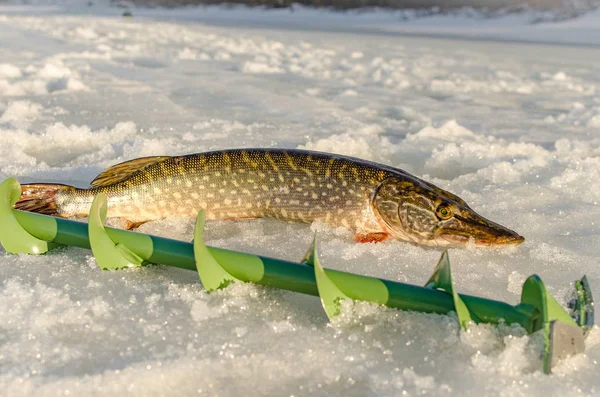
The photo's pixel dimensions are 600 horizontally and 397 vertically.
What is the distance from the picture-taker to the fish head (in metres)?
2.86

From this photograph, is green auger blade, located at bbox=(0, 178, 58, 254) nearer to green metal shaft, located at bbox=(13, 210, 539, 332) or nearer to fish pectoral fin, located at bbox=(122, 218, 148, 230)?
green metal shaft, located at bbox=(13, 210, 539, 332)

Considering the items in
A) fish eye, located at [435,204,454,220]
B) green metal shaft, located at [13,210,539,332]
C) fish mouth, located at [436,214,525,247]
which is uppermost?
green metal shaft, located at [13,210,539,332]

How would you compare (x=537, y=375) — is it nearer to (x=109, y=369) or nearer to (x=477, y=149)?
(x=109, y=369)

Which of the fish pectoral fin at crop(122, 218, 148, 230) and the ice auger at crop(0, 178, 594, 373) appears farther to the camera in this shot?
the fish pectoral fin at crop(122, 218, 148, 230)

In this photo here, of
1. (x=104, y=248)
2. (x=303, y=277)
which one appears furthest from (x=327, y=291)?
(x=104, y=248)

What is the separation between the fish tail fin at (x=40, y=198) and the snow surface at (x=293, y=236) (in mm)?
457

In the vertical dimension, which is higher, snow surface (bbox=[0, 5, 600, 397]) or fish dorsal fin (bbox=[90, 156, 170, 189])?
fish dorsal fin (bbox=[90, 156, 170, 189])

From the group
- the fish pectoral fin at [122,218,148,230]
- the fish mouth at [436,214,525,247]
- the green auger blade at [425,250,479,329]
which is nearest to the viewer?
the green auger blade at [425,250,479,329]

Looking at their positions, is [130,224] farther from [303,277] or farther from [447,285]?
[447,285]

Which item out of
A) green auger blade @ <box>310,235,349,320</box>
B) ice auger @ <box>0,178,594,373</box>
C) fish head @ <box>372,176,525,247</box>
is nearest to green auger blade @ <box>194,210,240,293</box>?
ice auger @ <box>0,178,594,373</box>

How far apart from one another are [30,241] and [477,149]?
128 inches

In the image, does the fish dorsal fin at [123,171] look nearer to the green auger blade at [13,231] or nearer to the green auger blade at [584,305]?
the green auger blade at [13,231]

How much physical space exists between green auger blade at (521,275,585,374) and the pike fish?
1.12 metres

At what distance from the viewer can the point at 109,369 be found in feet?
5.76
